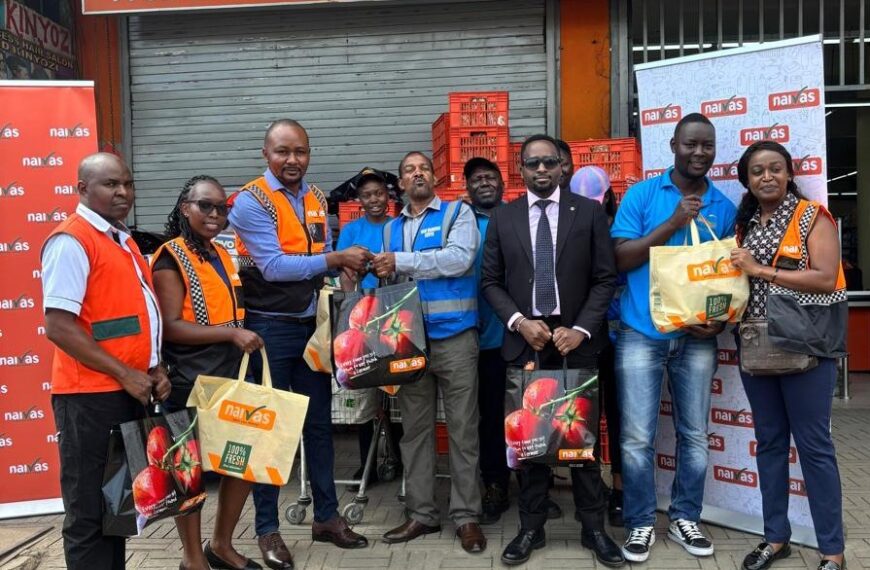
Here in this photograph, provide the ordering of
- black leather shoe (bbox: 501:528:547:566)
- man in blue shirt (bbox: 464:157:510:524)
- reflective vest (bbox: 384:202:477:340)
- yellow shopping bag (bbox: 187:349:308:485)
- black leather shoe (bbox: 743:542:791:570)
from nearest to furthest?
1. yellow shopping bag (bbox: 187:349:308:485)
2. black leather shoe (bbox: 743:542:791:570)
3. black leather shoe (bbox: 501:528:547:566)
4. reflective vest (bbox: 384:202:477:340)
5. man in blue shirt (bbox: 464:157:510:524)

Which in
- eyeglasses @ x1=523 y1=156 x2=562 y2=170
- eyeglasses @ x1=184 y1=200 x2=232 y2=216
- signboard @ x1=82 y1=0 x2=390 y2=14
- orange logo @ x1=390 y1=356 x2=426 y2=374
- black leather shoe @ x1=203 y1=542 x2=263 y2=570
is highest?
signboard @ x1=82 y1=0 x2=390 y2=14

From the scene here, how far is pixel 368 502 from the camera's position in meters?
5.04

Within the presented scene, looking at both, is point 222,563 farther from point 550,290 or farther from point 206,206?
point 550,290

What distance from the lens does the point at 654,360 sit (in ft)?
12.8

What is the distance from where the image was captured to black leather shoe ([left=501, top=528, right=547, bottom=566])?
12.7 feet

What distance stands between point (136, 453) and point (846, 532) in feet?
12.7

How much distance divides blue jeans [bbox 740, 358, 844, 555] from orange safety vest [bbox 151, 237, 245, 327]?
8.89ft

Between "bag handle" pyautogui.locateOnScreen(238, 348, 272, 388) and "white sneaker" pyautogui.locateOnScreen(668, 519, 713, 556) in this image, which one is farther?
"white sneaker" pyautogui.locateOnScreen(668, 519, 713, 556)

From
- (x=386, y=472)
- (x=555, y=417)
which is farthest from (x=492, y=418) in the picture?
(x=386, y=472)

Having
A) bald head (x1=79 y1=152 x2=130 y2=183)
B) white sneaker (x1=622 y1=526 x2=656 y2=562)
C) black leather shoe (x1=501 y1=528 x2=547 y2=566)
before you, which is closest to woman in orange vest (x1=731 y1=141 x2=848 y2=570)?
white sneaker (x1=622 y1=526 x2=656 y2=562)

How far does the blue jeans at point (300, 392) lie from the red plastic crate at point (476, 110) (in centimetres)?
313

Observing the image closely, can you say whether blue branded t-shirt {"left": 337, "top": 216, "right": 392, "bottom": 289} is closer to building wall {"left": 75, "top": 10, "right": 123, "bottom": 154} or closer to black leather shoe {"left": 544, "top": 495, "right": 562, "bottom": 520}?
black leather shoe {"left": 544, "top": 495, "right": 562, "bottom": 520}

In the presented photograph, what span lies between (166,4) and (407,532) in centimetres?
596

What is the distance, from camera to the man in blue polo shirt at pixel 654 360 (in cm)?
389
